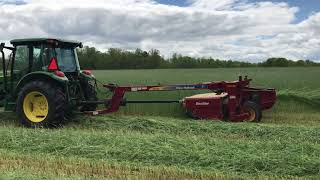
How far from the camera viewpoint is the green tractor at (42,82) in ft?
35.5

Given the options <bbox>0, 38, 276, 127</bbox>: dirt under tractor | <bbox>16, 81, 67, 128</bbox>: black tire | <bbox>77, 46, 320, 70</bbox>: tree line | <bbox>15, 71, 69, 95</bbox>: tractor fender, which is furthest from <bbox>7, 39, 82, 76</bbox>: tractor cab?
<bbox>77, 46, 320, 70</bbox>: tree line

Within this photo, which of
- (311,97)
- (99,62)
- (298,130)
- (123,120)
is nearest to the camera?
(298,130)

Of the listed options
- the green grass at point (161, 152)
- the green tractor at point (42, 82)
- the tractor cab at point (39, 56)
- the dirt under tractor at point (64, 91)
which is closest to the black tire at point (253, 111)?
the dirt under tractor at point (64, 91)

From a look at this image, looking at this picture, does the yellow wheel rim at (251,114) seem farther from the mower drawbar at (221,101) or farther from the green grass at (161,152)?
the green grass at (161,152)

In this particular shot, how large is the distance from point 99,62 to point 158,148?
30.8m

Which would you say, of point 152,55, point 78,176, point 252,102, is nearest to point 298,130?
point 252,102

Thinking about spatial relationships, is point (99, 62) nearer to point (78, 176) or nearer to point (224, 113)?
point (224, 113)

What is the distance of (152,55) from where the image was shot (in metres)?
42.4

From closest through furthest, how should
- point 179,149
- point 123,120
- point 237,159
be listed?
1. point 237,159
2. point 179,149
3. point 123,120

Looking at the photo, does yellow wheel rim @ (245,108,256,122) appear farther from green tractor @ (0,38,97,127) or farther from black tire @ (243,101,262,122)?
green tractor @ (0,38,97,127)

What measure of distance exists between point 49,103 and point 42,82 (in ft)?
1.74

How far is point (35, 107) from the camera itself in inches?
443

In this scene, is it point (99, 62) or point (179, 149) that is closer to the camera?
point (179, 149)

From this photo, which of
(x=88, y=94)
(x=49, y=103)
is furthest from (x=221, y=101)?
(x=49, y=103)
